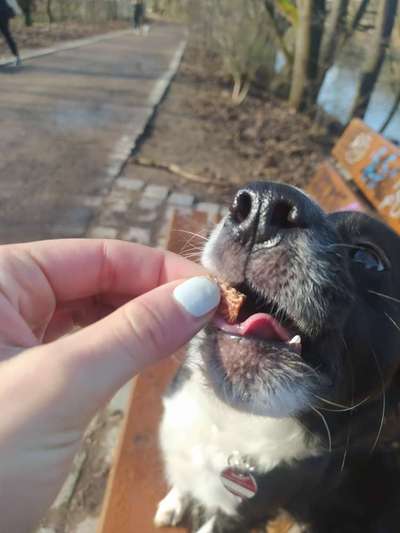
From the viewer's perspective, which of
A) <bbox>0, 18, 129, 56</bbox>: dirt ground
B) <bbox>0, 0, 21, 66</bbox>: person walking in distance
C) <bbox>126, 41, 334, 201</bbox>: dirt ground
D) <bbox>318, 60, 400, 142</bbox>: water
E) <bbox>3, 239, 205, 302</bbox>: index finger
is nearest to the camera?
<bbox>3, 239, 205, 302</bbox>: index finger

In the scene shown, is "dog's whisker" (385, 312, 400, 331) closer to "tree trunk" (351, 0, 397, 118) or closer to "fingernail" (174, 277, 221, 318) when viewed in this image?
"fingernail" (174, 277, 221, 318)

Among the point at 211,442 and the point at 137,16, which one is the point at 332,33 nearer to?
the point at 211,442

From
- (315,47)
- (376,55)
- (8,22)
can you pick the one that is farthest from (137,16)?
(376,55)

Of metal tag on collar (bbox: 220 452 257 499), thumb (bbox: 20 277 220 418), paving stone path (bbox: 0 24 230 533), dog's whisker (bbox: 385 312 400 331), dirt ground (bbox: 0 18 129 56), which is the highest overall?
thumb (bbox: 20 277 220 418)

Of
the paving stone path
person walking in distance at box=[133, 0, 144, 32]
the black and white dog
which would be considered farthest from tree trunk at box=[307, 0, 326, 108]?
person walking in distance at box=[133, 0, 144, 32]

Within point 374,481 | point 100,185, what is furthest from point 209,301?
point 100,185

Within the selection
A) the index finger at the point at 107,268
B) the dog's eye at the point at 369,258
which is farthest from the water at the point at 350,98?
the index finger at the point at 107,268

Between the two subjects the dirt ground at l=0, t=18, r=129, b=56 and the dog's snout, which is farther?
the dirt ground at l=0, t=18, r=129, b=56
